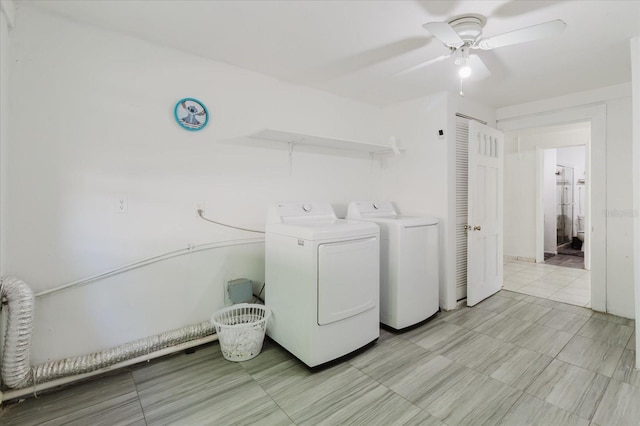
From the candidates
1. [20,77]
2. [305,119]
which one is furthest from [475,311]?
[20,77]

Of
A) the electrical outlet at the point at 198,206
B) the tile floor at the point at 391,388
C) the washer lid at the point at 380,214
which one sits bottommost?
the tile floor at the point at 391,388

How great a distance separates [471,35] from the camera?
1.76 m

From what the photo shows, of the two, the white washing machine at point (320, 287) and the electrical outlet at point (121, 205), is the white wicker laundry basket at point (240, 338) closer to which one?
the white washing machine at point (320, 287)

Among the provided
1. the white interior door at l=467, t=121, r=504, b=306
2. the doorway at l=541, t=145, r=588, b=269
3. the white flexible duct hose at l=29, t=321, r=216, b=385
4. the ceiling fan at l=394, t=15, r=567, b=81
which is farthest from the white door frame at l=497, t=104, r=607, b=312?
the white flexible duct hose at l=29, t=321, r=216, b=385

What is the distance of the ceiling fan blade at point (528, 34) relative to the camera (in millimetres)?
1463

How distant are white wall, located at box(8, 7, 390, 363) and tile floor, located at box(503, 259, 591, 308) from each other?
3.42 m

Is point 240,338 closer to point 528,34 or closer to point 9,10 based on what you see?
point 9,10

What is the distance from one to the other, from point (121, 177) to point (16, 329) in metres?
1.02

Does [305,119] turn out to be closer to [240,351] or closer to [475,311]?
[240,351]

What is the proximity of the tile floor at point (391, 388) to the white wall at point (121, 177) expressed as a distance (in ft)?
1.15

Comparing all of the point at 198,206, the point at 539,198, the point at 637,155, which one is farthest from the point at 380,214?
the point at 539,198

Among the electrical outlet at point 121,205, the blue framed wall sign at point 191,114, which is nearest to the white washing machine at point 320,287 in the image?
the blue framed wall sign at point 191,114

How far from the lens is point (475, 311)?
3.06 meters

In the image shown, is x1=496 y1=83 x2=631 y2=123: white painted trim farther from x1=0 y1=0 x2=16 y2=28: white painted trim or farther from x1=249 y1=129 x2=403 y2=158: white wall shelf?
x1=0 y1=0 x2=16 y2=28: white painted trim
